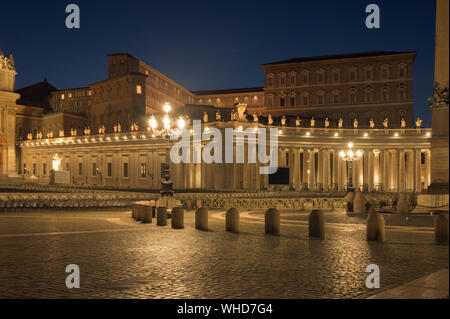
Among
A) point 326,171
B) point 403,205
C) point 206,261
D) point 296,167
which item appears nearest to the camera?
point 206,261

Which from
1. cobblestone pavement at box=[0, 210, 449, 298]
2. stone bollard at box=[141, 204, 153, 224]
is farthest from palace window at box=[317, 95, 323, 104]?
cobblestone pavement at box=[0, 210, 449, 298]

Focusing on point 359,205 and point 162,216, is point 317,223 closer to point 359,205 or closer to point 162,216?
point 162,216

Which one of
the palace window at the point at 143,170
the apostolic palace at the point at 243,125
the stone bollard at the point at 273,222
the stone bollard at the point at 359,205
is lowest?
the stone bollard at the point at 359,205

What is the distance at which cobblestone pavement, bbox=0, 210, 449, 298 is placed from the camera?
31.0 ft

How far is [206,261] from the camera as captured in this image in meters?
12.9

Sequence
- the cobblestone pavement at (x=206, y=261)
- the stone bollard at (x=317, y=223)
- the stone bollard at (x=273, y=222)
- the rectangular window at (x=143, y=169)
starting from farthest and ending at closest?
the rectangular window at (x=143, y=169), the stone bollard at (x=273, y=222), the stone bollard at (x=317, y=223), the cobblestone pavement at (x=206, y=261)

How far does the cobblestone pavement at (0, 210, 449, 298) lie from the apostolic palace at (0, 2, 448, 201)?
125ft

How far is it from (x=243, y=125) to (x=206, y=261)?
53.0m

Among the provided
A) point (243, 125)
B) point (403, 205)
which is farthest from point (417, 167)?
point (403, 205)

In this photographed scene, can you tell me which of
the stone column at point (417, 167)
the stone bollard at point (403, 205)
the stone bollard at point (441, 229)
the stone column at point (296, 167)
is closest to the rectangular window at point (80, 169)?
the stone column at point (296, 167)

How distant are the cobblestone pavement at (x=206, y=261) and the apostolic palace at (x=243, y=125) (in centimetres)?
3807

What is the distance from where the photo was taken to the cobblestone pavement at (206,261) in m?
9.45

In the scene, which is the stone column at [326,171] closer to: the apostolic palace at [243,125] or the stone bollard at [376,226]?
the apostolic palace at [243,125]
